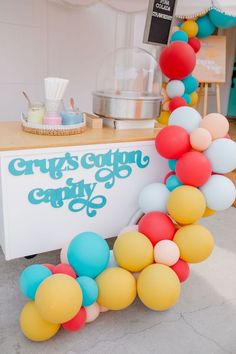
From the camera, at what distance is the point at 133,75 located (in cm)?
250

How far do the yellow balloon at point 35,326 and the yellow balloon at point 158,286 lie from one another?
1.39 feet

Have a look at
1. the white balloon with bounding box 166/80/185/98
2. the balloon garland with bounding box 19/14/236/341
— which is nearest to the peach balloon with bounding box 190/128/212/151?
the balloon garland with bounding box 19/14/236/341

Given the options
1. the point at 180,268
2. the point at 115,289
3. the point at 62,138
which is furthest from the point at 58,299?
the point at 62,138

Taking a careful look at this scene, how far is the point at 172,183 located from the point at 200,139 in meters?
0.29

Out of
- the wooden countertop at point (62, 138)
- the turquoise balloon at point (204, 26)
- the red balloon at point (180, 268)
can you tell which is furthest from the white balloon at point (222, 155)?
the turquoise balloon at point (204, 26)

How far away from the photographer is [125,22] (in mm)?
3895

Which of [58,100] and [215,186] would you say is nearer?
[215,186]

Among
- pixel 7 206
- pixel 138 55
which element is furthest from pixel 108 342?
Answer: pixel 138 55

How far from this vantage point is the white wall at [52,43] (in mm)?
A: 3172

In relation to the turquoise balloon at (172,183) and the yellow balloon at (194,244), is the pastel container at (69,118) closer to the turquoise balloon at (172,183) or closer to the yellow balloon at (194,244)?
the turquoise balloon at (172,183)

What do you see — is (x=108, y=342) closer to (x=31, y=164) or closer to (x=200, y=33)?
(x=31, y=164)

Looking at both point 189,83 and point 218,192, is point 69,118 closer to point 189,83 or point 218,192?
point 218,192

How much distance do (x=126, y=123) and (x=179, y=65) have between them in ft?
3.18

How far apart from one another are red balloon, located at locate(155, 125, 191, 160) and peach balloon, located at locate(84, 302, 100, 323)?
86 centimetres
